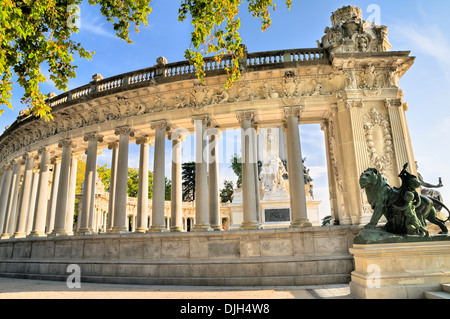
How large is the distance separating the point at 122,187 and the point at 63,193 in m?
5.47

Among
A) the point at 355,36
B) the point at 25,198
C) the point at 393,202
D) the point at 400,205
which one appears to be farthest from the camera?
the point at 25,198

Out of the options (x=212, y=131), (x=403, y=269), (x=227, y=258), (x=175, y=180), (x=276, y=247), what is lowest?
(x=227, y=258)

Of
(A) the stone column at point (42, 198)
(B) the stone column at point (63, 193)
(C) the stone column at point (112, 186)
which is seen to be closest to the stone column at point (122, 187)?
(C) the stone column at point (112, 186)

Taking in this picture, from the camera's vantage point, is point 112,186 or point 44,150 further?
point 44,150

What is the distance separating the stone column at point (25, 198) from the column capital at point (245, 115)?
20.2m

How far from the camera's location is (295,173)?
17.2 metres

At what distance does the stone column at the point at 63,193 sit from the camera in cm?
2070

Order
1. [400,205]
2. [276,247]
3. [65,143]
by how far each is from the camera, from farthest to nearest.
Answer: [65,143] < [276,247] < [400,205]

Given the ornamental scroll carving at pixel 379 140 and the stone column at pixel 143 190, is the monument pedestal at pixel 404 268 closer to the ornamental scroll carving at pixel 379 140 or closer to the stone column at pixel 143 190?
the ornamental scroll carving at pixel 379 140

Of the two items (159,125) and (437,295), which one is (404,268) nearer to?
(437,295)

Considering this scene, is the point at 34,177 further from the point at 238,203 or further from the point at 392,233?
the point at 392,233

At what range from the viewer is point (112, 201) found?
22.2 m

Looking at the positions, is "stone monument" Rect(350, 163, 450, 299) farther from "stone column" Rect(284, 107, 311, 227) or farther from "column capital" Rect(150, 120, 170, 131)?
"column capital" Rect(150, 120, 170, 131)

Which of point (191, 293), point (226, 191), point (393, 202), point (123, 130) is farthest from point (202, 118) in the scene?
point (226, 191)
